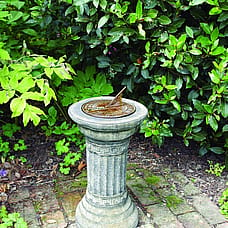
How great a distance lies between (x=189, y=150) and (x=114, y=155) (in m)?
1.47

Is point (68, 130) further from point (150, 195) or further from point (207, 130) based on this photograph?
point (207, 130)

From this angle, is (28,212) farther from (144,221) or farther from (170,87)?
(170,87)

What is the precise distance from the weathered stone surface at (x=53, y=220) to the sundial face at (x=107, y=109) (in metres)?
0.89

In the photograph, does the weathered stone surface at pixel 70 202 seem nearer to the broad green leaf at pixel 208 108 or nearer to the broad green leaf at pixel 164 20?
the broad green leaf at pixel 208 108

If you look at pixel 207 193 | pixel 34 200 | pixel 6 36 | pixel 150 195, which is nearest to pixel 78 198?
pixel 34 200

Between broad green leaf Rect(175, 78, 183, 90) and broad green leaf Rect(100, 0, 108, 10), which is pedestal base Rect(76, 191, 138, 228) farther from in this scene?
broad green leaf Rect(100, 0, 108, 10)

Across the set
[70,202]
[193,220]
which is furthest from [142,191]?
[70,202]

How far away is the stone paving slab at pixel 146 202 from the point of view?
260 cm

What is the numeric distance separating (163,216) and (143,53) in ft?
4.71

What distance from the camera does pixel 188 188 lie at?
3012 millimetres

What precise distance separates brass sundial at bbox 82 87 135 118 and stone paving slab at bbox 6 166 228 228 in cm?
87

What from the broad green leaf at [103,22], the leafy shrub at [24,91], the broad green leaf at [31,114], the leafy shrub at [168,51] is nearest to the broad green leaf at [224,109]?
the leafy shrub at [168,51]

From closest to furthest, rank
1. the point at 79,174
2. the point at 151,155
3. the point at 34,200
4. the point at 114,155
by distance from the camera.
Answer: the point at 114,155
the point at 34,200
the point at 79,174
the point at 151,155

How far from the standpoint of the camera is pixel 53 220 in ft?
8.54
